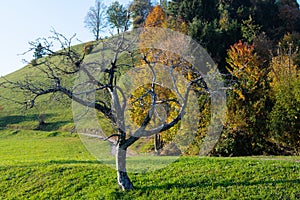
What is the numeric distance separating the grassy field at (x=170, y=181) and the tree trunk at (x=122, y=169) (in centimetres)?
25

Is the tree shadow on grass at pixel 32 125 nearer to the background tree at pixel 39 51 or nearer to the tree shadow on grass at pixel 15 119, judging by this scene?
the tree shadow on grass at pixel 15 119

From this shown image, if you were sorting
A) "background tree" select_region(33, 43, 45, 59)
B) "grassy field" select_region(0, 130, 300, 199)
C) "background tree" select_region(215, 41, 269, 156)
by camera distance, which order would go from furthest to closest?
1. "background tree" select_region(215, 41, 269, 156)
2. "grassy field" select_region(0, 130, 300, 199)
3. "background tree" select_region(33, 43, 45, 59)

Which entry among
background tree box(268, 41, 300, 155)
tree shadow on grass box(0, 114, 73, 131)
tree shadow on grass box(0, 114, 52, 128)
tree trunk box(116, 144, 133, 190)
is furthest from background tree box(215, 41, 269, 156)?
tree shadow on grass box(0, 114, 52, 128)

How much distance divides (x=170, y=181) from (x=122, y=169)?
1.73 metres

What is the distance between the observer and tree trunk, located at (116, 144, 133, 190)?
10570mm

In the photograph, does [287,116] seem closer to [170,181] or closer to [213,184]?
[213,184]

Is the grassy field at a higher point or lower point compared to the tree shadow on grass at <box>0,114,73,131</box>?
lower

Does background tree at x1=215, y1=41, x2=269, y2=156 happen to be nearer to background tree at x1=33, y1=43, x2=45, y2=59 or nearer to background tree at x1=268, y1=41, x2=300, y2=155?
background tree at x1=268, y1=41, x2=300, y2=155

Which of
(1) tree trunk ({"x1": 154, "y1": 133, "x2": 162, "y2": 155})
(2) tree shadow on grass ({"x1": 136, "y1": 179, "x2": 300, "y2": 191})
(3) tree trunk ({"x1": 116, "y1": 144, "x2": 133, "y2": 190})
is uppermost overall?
(3) tree trunk ({"x1": 116, "y1": 144, "x2": 133, "y2": 190})

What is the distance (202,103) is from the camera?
21.2 m

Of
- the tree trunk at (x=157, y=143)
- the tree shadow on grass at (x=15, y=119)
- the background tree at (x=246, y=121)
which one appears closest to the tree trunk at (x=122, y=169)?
the background tree at (x=246, y=121)

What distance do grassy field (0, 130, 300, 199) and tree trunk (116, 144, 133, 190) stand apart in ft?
0.81

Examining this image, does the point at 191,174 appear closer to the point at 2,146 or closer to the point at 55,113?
the point at 2,146

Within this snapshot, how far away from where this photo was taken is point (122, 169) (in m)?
10.6
